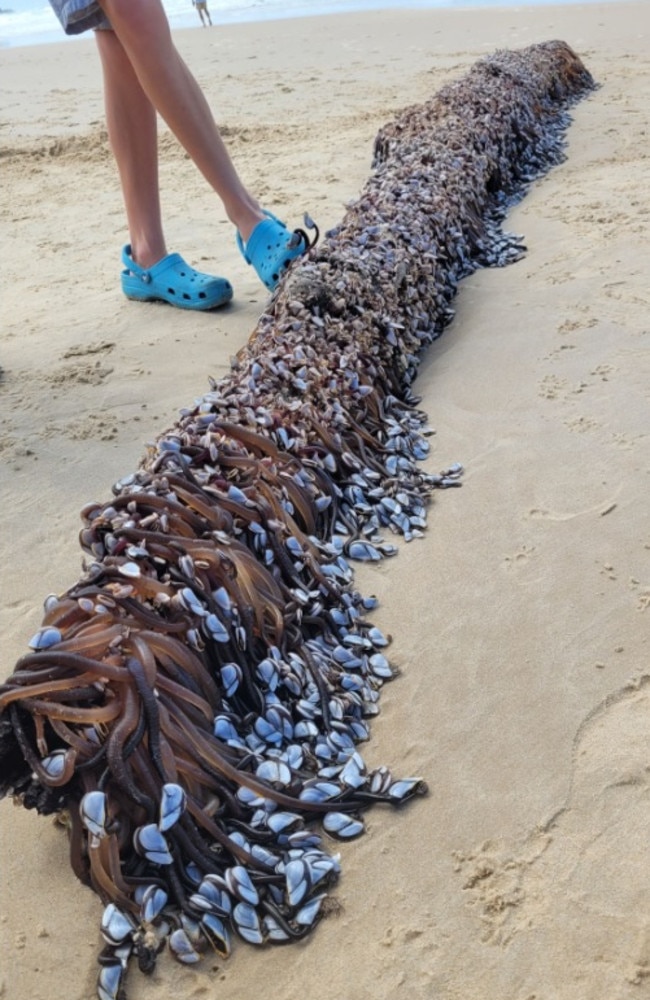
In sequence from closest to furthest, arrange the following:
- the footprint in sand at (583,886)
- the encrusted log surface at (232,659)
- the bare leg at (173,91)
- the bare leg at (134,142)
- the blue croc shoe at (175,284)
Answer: the footprint in sand at (583,886), the encrusted log surface at (232,659), the bare leg at (173,91), the bare leg at (134,142), the blue croc shoe at (175,284)

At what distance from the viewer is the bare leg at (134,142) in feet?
12.1

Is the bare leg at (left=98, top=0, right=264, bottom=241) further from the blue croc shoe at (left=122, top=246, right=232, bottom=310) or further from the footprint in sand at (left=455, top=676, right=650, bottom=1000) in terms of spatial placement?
the footprint in sand at (left=455, top=676, right=650, bottom=1000)

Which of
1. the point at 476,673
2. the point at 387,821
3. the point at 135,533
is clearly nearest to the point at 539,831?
the point at 387,821

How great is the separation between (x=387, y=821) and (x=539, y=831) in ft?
0.86

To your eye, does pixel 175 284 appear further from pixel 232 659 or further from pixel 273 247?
pixel 232 659

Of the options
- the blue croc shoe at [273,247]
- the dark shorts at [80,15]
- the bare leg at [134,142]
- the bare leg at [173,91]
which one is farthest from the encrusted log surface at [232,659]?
the dark shorts at [80,15]

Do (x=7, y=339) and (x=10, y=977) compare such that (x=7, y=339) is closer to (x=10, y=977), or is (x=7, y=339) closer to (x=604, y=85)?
(x=10, y=977)

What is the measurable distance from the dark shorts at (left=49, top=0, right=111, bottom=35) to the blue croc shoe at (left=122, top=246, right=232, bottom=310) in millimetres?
880

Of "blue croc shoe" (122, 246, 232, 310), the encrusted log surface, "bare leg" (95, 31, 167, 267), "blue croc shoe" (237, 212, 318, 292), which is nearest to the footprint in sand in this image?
the encrusted log surface

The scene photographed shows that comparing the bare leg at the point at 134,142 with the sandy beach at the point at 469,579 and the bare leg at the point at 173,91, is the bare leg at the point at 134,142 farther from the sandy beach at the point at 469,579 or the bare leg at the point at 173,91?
the sandy beach at the point at 469,579

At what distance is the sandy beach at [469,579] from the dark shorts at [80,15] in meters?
1.09

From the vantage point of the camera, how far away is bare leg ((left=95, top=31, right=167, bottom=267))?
3.70 metres

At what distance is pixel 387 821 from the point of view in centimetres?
170

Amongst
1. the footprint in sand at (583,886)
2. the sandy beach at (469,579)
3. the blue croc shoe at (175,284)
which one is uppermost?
the blue croc shoe at (175,284)
